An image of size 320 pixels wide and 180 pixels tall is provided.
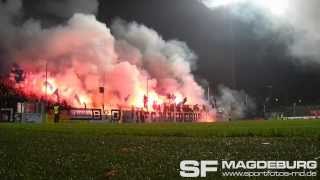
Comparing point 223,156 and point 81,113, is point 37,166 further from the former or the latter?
point 81,113

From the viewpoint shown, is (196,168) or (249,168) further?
(249,168)

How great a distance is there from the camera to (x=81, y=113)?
123 metres

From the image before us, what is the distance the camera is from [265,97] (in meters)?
177

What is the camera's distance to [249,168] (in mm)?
15328

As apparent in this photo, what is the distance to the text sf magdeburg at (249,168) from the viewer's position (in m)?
15.0

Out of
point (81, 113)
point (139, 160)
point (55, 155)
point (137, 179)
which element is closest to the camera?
point (137, 179)

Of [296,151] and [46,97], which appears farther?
[46,97]

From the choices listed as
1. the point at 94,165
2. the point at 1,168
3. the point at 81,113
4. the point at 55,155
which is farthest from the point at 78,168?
the point at 81,113

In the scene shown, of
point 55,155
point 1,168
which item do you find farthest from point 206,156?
point 1,168

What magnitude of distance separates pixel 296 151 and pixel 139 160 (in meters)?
5.93

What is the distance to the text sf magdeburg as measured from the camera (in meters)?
15.0

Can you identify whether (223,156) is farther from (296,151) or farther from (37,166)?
(37,166)

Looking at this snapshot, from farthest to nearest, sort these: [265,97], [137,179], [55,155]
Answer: [265,97]
[55,155]
[137,179]

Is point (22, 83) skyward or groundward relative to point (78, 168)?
skyward
